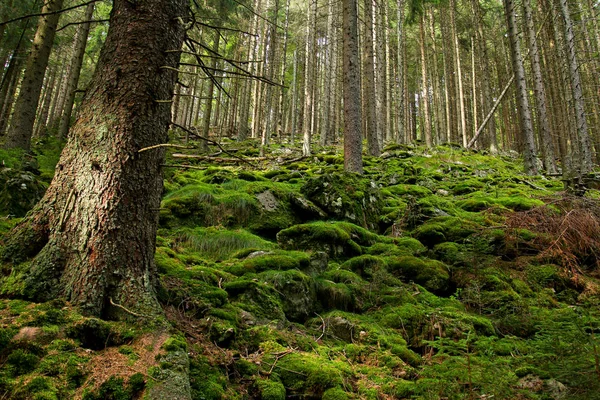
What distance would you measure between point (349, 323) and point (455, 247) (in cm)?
270

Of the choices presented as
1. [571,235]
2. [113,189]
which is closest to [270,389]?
[113,189]

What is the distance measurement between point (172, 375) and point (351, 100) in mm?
7936

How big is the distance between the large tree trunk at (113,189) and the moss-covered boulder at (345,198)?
4.10 m

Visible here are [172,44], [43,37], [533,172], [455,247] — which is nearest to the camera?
[172,44]

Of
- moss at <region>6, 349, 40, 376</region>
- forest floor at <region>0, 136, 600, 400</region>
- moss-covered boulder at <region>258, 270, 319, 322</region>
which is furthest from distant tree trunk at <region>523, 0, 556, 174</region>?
moss at <region>6, 349, 40, 376</region>

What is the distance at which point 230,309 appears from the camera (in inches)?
128

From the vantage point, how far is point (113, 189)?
2.41 m

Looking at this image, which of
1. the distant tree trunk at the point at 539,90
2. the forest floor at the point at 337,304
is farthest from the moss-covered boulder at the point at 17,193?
the distant tree trunk at the point at 539,90

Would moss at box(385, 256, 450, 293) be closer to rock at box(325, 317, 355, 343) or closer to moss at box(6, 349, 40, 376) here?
rock at box(325, 317, 355, 343)

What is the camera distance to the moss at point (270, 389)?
8.05 ft

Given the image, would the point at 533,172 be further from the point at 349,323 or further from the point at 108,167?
the point at 108,167

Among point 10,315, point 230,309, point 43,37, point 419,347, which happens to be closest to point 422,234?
point 419,347

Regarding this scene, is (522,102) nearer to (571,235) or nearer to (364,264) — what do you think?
(571,235)

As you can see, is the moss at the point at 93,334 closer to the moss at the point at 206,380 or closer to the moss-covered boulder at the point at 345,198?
the moss at the point at 206,380
